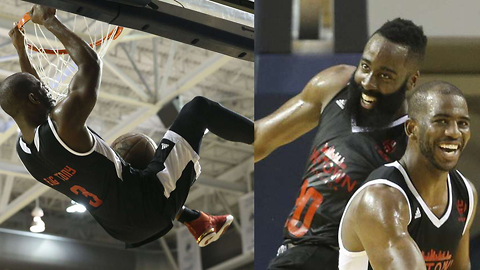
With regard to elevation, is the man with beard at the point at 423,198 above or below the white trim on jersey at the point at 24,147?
above

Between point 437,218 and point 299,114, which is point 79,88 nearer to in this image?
point 299,114

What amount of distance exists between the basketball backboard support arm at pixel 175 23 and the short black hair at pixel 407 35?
183 cm

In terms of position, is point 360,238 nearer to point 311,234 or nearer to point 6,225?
point 311,234

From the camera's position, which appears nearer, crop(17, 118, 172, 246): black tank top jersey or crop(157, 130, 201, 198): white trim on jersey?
crop(17, 118, 172, 246): black tank top jersey

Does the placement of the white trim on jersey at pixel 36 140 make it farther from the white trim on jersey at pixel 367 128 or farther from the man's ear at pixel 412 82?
the man's ear at pixel 412 82

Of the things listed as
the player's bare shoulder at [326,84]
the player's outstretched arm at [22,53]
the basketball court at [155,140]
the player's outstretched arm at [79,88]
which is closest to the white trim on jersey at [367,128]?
the player's bare shoulder at [326,84]

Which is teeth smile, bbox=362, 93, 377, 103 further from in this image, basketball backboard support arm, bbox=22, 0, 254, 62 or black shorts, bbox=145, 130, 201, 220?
basketball backboard support arm, bbox=22, 0, 254, 62

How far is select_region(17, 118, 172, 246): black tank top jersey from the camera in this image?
341 cm

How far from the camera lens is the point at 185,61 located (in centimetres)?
1035

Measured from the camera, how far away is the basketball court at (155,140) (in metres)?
8.77

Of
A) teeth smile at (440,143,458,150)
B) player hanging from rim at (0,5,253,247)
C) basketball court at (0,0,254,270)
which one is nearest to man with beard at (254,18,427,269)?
teeth smile at (440,143,458,150)

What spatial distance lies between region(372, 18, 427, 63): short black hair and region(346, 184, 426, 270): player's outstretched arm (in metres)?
0.39

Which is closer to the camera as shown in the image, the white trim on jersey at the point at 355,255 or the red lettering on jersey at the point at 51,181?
the white trim on jersey at the point at 355,255

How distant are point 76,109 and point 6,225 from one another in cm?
1099
